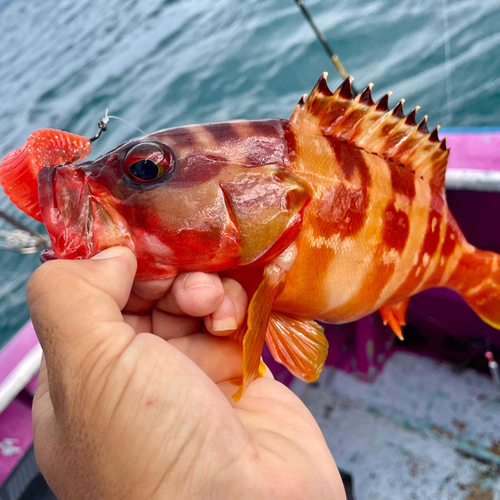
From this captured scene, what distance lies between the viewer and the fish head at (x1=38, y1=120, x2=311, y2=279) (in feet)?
3.98

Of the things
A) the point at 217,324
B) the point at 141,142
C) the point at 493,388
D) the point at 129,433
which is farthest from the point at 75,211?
the point at 493,388

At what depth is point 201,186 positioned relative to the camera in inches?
51.1

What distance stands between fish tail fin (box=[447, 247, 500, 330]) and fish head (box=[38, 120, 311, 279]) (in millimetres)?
1037

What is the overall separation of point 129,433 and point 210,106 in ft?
24.7

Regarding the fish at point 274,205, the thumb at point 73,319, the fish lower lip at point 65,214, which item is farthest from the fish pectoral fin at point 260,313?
the fish lower lip at point 65,214

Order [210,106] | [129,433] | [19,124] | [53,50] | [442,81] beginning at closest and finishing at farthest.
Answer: [129,433]
[442,81]
[210,106]
[19,124]
[53,50]

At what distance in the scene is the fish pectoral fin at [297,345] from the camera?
154 cm

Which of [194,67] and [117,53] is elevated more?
[117,53]

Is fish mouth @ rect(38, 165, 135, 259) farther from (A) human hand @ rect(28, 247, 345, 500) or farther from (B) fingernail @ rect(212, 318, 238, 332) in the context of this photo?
(B) fingernail @ rect(212, 318, 238, 332)

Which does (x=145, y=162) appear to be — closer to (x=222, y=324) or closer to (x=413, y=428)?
(x=222, y=324)

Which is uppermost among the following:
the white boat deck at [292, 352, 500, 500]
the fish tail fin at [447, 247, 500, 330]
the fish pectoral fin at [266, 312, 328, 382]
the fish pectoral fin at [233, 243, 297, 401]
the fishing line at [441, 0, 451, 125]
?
the fish pectoral fin at [233, 243, 297, 401]

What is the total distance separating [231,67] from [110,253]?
8.22 m

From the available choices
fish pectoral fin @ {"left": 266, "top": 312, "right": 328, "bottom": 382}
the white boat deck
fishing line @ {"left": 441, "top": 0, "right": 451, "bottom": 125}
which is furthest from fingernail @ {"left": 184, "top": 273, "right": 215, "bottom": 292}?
fishing line @ {"left": 441, "top": 0, "right": 451, "bottom": 125}

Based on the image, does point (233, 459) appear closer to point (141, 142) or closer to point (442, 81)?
point (141, 142)
